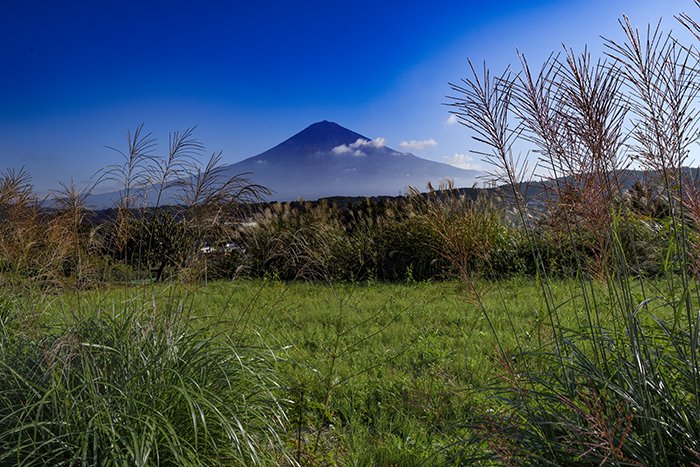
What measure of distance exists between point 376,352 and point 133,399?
2683mm

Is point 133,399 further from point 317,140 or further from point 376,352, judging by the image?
point 317,140

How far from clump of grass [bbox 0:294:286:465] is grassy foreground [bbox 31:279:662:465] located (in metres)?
0.21

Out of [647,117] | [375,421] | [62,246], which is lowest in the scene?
[375,421]

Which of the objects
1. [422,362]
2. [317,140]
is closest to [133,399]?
[422,362]

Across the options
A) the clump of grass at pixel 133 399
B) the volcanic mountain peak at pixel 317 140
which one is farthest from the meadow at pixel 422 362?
the volcanic mountain peak at pixel 317 140

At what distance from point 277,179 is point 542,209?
137 m

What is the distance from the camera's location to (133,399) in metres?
2.02

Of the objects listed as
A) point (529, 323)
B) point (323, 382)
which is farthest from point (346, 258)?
point (323, 382)

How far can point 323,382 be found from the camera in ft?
11.6

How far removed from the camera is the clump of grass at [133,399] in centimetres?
194

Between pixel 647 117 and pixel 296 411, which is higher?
pixel 647 117

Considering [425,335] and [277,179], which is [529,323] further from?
[277,179]

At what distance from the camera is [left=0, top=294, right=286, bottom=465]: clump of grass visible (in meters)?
1.94

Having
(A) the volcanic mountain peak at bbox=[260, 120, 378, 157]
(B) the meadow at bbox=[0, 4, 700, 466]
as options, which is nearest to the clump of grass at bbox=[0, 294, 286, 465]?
(B) the meadow at bbox=[0, 4, 700, 466]
